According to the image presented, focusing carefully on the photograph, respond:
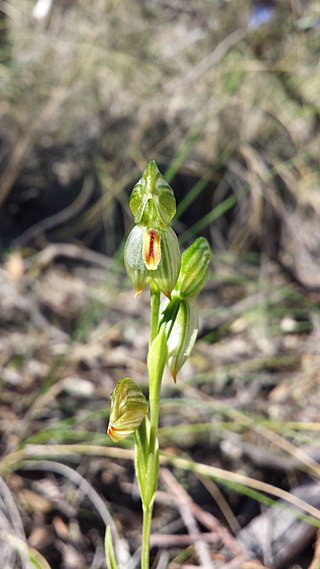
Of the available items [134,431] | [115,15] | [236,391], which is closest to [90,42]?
[115,15]

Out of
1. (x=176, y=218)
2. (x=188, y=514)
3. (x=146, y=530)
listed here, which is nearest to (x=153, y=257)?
(x=146, y=530)

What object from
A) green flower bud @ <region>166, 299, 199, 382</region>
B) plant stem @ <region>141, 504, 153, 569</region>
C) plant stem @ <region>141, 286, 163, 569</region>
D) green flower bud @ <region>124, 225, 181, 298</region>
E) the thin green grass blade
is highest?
green flower bud @ <region>124, 225, 181, 298</region>

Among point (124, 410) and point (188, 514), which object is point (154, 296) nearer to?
point (124, 410)

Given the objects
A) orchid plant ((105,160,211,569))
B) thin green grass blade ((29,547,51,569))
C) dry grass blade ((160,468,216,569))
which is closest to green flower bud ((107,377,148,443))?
orchid plant ((105,160,211,569))

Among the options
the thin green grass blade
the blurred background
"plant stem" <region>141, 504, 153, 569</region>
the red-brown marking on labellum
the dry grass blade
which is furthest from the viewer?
the blurred background

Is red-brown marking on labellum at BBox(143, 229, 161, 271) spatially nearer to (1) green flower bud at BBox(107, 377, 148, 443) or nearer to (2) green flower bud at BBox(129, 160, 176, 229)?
(2) green flower bud at BBox(129, 160, 176, 229)

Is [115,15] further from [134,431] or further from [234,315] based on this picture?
[134,431]
